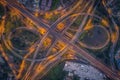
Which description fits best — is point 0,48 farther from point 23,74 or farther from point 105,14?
point 105,14


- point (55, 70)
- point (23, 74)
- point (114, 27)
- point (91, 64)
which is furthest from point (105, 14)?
point (23, 74)

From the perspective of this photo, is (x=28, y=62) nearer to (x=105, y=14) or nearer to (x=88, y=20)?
(x=88, y=20)

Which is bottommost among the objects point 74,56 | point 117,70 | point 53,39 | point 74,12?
point 117,70

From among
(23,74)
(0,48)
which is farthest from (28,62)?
(0,48)

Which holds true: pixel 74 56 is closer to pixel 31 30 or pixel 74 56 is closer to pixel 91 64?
pixel 91 64

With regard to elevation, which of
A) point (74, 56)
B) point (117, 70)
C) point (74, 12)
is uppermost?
point (74, 12)

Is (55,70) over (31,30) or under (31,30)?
under

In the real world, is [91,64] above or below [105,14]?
below
